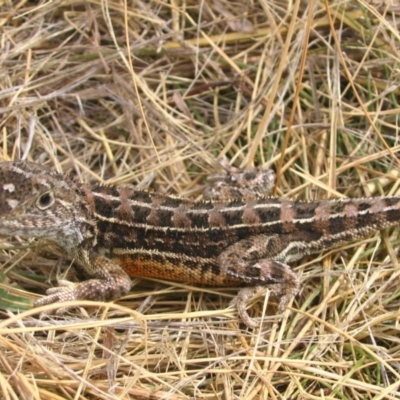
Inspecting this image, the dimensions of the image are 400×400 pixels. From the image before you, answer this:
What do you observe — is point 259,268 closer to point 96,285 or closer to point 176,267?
point 176,267

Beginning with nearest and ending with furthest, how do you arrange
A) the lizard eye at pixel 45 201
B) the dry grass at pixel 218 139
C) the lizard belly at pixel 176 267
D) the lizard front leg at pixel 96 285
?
1. the dry grass at pixel 218 139
2. the lizard eye at pixel 45 201
3. the lizard front leg at pixel 96 285
4. the lizard belly at pixel 176 267

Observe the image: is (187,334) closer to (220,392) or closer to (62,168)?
(220,392)

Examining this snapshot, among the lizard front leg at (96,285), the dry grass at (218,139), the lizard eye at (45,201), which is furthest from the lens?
the lizard front leg at (96,285)

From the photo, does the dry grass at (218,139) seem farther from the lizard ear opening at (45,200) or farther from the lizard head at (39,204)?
the lizard ear opening at (45,200)

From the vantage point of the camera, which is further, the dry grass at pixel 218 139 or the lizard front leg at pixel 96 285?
the lizard front leg at pixel 96 285

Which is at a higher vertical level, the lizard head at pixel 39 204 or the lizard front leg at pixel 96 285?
the lizard head at pixel 39 204

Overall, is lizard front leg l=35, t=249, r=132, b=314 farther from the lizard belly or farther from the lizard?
the lizard belly

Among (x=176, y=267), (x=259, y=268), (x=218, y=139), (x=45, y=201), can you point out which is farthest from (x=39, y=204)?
(x=218, y=139)

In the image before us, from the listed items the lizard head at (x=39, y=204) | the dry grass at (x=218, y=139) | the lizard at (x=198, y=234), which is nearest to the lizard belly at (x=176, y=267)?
the lizard at (x=198, y=234)
